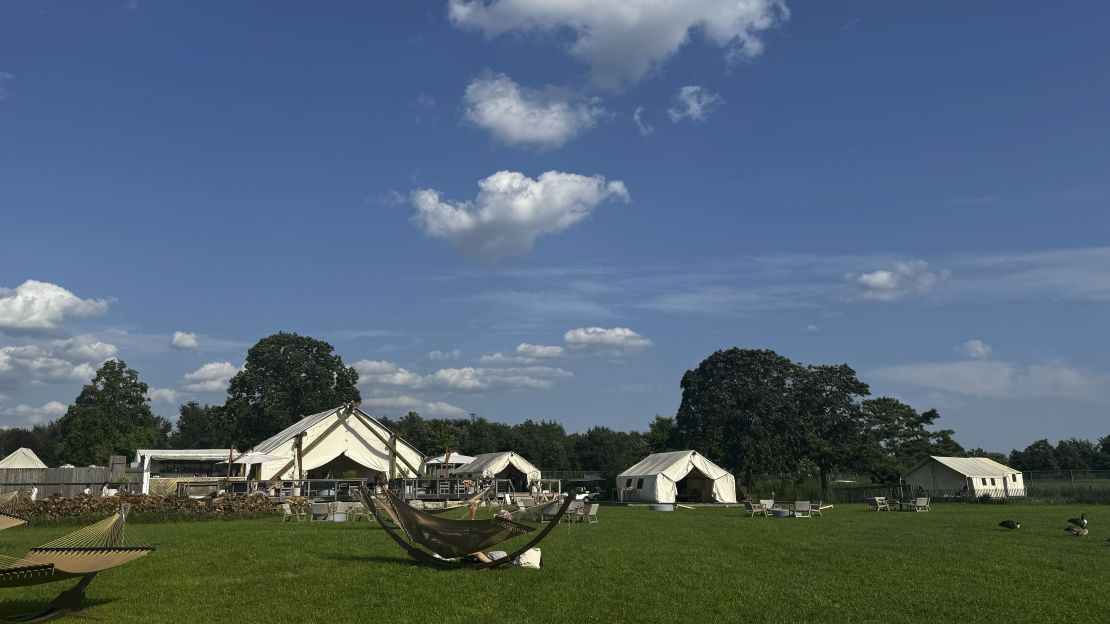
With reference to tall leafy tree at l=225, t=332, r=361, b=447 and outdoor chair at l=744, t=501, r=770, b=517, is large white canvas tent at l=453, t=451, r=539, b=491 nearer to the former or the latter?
tall leafy tree at l=225, t=332, r=361, b=447

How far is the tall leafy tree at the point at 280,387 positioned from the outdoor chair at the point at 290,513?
44.5 m

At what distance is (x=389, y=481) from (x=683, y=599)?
3542cm

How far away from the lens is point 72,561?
9.85m

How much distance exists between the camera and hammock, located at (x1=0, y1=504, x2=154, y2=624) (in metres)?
9.07

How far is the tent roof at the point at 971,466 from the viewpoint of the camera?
48719mm

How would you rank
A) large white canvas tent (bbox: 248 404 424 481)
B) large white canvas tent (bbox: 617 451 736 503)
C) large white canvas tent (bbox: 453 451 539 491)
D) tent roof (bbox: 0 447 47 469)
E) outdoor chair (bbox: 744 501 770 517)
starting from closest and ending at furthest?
1. outdoor chair (bbox: 744 501 770 517)
2. large white canvas tent (bbox: 248 404 424 481)
3. large white canvas tent (bbox: 617 451 736 503)
4. large white canvas tent (bbox: 453 451 539 491)
5. tent roof (bbox: 0 447 47 469)

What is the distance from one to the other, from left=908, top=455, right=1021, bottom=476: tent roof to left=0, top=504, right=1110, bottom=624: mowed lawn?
→ 32.0 meters

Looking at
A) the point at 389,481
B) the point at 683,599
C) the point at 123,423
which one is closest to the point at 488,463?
the point at 389,481

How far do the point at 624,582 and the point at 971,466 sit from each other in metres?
45.6

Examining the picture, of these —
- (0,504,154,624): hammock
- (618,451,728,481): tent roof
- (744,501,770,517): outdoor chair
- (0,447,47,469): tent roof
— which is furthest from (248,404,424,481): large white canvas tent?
(0,504,154,624): hammock

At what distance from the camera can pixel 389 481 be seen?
44438mm

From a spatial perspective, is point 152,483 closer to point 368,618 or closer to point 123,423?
point 123,423

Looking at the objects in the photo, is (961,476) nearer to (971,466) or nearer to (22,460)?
(971,466)

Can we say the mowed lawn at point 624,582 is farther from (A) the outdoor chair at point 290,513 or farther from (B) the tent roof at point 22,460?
(B) the tent roof at point 22,460
